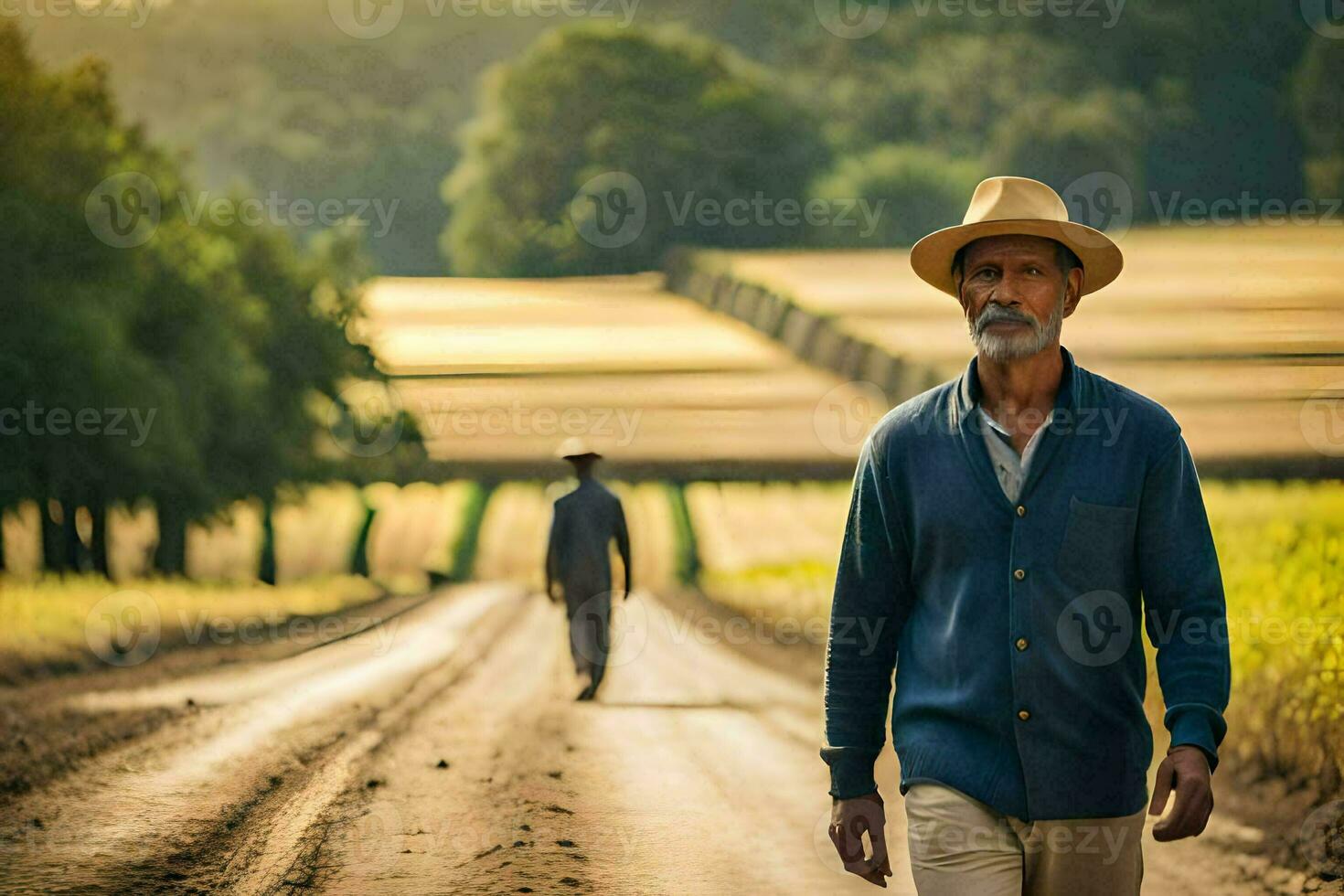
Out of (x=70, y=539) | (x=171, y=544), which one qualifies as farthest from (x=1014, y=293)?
(x=171, y=544)

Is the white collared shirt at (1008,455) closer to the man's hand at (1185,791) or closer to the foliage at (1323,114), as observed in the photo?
the man's hand at (1185,791)

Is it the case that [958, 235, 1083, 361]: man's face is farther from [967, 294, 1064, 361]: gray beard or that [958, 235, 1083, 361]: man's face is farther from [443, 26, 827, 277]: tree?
[443, 26, 827, 277]: tree

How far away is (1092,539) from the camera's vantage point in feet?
15.3

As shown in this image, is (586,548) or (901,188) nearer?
(586,548)

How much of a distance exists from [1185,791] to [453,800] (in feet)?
21.7

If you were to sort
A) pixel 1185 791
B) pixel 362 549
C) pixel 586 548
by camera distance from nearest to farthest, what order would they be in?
1. pixel 1185 791
2. pixel 586 548
3. pixel 362 549

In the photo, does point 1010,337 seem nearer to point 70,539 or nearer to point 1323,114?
point 70,539

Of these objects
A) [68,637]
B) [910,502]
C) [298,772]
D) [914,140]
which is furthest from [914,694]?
[914,140]

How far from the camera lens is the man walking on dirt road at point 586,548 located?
16.1 meters

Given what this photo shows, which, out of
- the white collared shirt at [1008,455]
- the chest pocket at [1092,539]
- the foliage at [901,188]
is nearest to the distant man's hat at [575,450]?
the white collared shirt at [1008,455]

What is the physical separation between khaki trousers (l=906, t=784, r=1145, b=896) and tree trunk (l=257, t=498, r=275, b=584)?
32420 mm

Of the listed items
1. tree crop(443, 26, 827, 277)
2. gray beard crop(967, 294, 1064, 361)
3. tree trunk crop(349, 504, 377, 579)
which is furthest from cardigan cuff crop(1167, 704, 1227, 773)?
tree crop(443, 26, 827, 277)

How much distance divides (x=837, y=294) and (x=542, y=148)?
55.3 ft

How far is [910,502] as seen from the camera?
4812 mm
